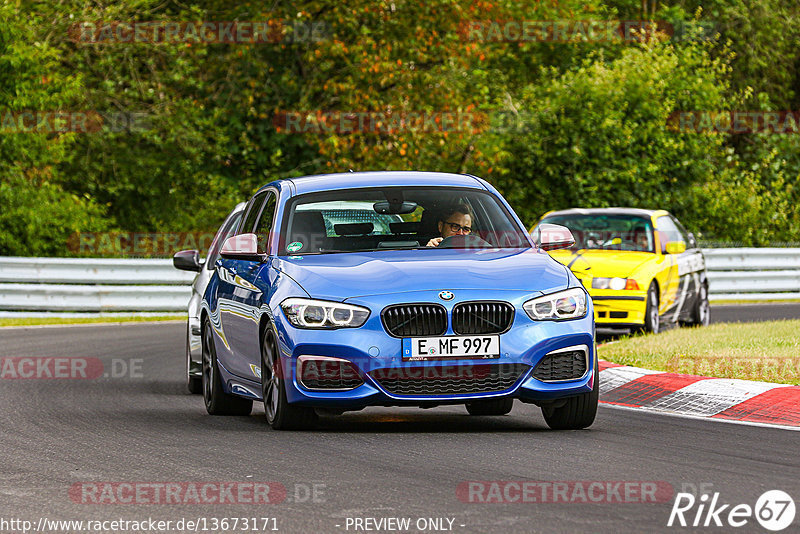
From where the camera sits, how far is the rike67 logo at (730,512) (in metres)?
6.21

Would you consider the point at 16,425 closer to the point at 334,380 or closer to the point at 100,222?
the point at 334,380

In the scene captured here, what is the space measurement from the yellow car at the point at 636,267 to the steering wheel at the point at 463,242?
24.7 ft

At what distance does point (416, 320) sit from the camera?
898 centimetres

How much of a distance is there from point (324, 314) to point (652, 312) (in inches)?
382

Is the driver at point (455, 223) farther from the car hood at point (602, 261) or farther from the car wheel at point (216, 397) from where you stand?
the car hood at point (602, 261)

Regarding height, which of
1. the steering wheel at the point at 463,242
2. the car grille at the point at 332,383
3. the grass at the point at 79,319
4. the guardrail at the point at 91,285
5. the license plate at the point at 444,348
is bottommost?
the grass at the point at 79,319

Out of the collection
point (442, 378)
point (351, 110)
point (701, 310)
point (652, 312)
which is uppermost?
point (351, 110)

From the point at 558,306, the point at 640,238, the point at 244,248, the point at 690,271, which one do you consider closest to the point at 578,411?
the point at 558,306

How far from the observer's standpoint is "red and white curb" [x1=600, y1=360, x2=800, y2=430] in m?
10.1

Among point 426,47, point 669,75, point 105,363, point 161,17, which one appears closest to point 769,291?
point 669,75

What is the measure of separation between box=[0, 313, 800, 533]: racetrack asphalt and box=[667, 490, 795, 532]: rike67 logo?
0.06 metres

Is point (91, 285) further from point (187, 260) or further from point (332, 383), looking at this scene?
point (332, 383)

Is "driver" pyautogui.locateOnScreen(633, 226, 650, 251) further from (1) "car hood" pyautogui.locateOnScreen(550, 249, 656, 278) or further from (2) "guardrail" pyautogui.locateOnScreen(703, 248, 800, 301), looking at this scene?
(2) "guardrail" pyautogui.locateOnScreen(703, 248, 800, 301)

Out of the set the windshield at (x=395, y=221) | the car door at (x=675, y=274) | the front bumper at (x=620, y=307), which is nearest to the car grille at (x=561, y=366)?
the windshield at (x=395, y=221)
